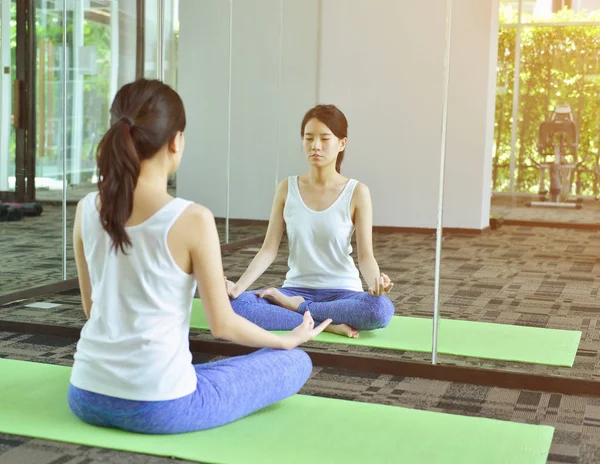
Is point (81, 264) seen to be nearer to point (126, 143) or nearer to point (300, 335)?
point (126, 143)

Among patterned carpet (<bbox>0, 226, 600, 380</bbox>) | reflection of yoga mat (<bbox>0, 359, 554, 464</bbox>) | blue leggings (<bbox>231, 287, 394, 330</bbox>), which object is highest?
blue leggings (<bbox>231, 287, 394, 330</bbox>)

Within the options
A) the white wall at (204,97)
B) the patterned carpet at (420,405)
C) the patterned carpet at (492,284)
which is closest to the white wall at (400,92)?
the patterned carpet at (492,284)

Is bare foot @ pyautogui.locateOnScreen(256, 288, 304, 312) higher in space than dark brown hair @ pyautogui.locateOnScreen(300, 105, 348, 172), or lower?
lower

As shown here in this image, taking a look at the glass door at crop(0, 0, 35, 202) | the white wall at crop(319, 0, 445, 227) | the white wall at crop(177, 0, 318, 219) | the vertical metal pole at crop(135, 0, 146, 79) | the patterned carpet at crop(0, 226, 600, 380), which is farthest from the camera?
the white wall at crop(319, 0, 445, 227)

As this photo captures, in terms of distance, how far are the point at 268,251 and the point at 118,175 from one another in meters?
1.50

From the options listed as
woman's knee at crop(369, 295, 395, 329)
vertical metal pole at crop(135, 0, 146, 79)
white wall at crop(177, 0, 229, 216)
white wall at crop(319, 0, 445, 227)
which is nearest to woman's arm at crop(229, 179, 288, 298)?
woman's knee at crop(369, 295, 395, 329)

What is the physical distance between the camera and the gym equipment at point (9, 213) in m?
3.81

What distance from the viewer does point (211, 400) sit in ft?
6.59

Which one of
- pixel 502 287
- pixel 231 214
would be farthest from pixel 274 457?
pixel 231 214

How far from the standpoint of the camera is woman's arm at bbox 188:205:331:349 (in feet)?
6.08

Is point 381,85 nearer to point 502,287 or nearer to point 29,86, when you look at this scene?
point 502,287

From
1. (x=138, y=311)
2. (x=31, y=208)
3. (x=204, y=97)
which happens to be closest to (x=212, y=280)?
(x=138, y=311)

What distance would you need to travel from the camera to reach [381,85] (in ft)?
22.7

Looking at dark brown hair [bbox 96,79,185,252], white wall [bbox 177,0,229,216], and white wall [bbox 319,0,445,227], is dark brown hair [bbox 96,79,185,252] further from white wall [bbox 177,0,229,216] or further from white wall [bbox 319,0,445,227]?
white wall [bbox 319,0,445,227]
